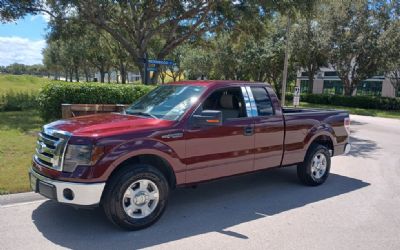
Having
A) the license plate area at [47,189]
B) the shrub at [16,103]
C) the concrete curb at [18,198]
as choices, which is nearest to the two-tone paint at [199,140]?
the license plate area at [47,189]

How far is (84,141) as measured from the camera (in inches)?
172

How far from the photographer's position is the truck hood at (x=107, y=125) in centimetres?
454

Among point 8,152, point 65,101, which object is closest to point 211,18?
point 65,101

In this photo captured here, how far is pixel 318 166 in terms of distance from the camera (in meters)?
7.11

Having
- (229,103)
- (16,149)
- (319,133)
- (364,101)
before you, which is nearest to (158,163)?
(229,103)

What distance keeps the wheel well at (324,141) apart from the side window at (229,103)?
6.06 ft

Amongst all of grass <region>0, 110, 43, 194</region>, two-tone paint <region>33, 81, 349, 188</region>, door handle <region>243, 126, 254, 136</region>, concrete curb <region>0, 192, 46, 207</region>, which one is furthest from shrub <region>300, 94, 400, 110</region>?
concrete curb <region>0, 192, 46, 207</region>

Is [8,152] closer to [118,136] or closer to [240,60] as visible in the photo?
[118,136]

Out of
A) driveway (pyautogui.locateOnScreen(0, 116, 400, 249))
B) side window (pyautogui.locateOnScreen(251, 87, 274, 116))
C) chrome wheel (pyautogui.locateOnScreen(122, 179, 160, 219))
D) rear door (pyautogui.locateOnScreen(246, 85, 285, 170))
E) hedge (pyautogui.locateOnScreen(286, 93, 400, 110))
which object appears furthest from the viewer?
hedge (pyautogui.locateOnScreen(286, 93, 400, 110))

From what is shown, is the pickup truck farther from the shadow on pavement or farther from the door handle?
the shadow on pavement

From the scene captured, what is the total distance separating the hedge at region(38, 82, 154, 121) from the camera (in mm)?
11680

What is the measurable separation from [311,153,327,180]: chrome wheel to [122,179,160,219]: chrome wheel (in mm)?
3316

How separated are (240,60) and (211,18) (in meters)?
20.0

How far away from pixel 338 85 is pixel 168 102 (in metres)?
53.5
